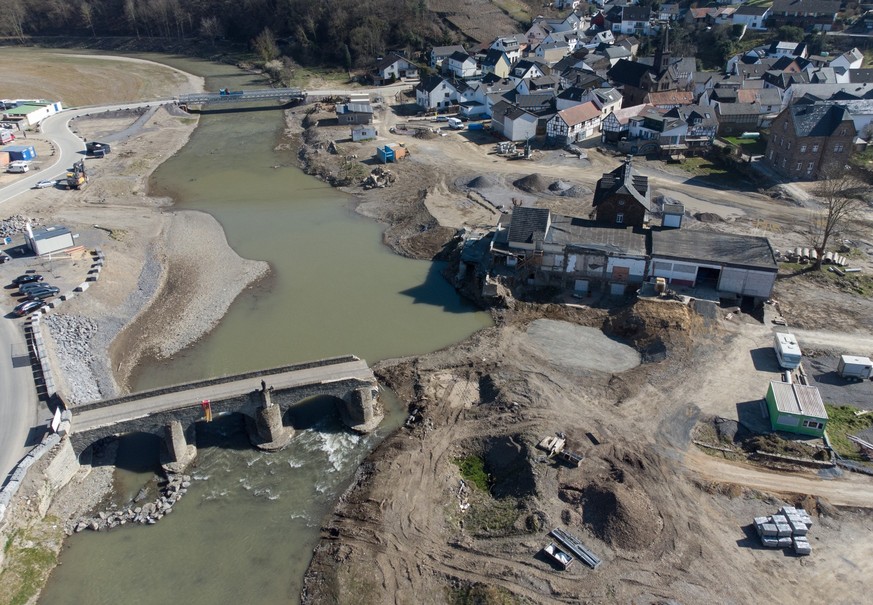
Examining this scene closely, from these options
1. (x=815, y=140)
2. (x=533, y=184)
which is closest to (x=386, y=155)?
(x=533, y=184)

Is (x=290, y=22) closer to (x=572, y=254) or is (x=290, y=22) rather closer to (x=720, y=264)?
(x=572, y=254)

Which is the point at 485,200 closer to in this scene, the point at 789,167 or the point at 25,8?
the point at 789,167

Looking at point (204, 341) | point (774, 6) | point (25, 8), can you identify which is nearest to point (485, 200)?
point (204, 341)

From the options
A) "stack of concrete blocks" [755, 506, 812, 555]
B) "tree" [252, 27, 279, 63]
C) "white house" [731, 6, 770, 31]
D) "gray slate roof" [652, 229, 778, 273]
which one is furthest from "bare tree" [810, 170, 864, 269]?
"tree" [252, 27, 279, 63]

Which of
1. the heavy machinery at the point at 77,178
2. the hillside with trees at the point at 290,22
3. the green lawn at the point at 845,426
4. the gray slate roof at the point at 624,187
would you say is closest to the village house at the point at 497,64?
the hillside with trees at the point at 290,22

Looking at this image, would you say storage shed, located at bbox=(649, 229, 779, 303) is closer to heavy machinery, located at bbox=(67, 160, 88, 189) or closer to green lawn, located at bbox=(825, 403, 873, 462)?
green lawn, located at bbox=(825, 403, 873, 462)
